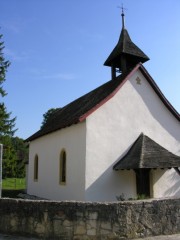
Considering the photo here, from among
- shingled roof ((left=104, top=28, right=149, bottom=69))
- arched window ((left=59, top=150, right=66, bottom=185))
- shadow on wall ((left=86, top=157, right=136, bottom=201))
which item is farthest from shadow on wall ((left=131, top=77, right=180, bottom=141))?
arched window ((left=59, top=150, right=66, bottom=185))

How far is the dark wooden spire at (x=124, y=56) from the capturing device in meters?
18.6

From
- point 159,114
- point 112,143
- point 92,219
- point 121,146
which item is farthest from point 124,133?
point 92,219

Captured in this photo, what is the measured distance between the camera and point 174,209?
916 cm

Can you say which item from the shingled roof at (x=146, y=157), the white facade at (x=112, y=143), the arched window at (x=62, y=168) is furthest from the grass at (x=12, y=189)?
the shingled roof at (x=146, y=157)

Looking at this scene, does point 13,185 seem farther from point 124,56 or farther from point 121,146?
point 121,146

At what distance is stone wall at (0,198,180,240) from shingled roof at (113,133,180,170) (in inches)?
181

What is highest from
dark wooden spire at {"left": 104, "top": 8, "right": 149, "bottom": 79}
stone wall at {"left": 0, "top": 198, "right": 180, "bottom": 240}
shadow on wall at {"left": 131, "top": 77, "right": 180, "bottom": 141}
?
dark wooden spire at {"left": 104, "top": 8, "right": 149, "bottom": 79}

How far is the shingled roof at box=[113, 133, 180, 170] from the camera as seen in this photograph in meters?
13.7

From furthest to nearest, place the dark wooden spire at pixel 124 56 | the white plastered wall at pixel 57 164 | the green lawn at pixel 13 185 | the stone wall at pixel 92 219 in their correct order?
the green lawn at pixel 13 185, the dark wooden spire at pixel 124 56, the white plastered wall at pixel 57 164, the stone wall at pixel 92 219

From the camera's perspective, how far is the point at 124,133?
15.7 m

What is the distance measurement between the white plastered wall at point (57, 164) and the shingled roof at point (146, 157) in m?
1.93

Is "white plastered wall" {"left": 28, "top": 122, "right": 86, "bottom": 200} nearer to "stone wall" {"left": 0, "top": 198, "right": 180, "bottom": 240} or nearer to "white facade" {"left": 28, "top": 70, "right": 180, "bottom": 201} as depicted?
"white facade" {"left": 28, "top": 70, "right": 180, "bottom": 201}

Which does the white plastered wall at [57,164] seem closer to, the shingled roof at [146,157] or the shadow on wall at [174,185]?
the shingled roof at [146,157]

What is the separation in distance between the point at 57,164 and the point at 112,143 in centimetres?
394
